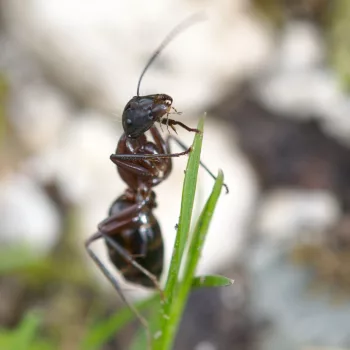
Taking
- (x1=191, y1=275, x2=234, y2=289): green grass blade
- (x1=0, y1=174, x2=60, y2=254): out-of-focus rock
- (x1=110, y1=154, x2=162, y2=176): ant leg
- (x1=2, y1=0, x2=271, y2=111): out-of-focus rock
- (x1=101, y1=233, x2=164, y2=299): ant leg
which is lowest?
(x1=191, y1=275, x2=234, y2=289): green grass blade

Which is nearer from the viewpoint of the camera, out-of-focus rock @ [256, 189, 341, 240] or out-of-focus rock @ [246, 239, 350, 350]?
out-of-focus rock @ [246, 239, 350, 350]

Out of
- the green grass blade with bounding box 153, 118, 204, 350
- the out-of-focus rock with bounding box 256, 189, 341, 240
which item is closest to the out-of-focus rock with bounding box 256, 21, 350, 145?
the out-of-focus rock with bounding box 256, 189, 341, 240

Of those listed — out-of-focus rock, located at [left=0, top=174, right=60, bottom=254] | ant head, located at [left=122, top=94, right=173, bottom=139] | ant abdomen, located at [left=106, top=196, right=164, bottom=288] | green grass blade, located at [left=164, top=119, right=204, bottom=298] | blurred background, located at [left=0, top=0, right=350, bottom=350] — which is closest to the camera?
green grass blade, located at [left=164, top=119, right=204, bottom=298]

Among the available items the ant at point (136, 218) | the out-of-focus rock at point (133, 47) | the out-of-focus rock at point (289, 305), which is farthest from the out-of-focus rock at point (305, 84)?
the ant at point (136, 218)

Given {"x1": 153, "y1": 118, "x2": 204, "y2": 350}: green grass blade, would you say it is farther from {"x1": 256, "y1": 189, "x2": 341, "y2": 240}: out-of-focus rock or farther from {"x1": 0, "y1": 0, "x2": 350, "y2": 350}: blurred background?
{"x1": 256, "y1": 189, "x2": 341, "y2": 240}: out-of-focus rock

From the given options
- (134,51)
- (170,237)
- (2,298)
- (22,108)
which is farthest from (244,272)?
(22,108)

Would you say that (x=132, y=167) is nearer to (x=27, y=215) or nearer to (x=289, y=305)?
(x=289, y=305)

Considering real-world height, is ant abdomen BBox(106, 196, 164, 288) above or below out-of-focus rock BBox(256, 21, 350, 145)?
below
